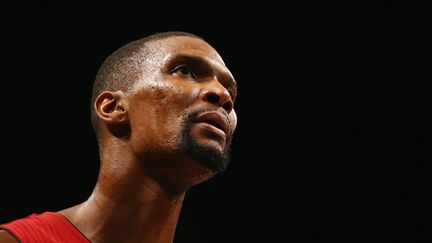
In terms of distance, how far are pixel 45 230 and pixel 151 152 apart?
0.35m

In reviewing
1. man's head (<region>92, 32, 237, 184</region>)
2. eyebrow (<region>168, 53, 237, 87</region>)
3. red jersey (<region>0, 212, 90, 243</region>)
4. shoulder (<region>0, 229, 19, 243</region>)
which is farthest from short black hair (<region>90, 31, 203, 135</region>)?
shoulder (<region>0, 229, 19, 243</region>)

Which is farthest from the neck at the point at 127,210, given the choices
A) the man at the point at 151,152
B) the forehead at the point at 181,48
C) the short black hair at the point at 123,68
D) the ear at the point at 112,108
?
the forehead at the point at 181,48

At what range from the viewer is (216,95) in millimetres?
1659

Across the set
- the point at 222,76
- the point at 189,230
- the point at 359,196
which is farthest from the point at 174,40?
the point at 359,196

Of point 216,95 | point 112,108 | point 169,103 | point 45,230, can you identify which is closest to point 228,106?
point 216,95

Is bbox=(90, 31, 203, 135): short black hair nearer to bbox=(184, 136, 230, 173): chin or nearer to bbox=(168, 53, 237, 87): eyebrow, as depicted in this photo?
bbox=(168, 53, 237, 87): eyebrow

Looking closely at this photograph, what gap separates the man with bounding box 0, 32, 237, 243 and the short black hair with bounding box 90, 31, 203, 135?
0.03 feet

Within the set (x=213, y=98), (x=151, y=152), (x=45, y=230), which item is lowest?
(x=45, y=230)

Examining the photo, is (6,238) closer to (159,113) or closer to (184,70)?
(159,113)

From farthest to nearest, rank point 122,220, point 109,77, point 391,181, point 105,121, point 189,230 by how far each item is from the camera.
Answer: point 391,181 → point 189,230 → point 109,77 → point 105,121 → point 122,220

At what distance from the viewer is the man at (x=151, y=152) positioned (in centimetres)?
158

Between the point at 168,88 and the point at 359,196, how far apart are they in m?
1.67

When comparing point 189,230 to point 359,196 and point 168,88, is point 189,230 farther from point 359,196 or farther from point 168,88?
point 168,88

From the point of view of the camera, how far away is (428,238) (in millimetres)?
2945
